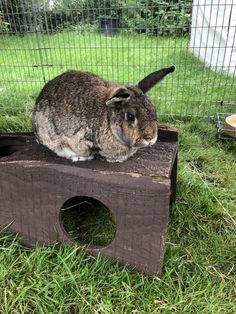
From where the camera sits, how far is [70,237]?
2549 mm

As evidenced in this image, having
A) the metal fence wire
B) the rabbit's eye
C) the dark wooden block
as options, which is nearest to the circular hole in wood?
the dark wooden block

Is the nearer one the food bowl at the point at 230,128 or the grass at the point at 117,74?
the food bowl at the point at 230,128

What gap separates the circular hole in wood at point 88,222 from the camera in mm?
2732

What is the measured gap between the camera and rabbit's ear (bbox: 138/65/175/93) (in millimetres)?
2343

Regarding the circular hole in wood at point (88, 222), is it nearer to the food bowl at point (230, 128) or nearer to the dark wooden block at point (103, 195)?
the dark wooden block at point (103, 195)

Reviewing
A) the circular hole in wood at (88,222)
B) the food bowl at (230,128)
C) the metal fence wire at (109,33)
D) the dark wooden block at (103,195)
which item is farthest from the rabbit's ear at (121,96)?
the metal fence wire at (109,33)

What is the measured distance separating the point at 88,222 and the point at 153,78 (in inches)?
47.9

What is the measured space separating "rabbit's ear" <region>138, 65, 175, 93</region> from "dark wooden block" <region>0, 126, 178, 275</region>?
0.49 metres

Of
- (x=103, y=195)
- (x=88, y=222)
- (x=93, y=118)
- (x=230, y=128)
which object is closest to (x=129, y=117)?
(x=93, y=118)

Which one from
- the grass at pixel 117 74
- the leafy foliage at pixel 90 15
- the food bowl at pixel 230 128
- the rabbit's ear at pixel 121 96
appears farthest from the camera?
the grass at pixel 117 74

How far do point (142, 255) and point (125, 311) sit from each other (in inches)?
15.1

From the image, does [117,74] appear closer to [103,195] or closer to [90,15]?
[90,15]

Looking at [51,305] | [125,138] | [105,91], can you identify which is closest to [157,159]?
[125,138]

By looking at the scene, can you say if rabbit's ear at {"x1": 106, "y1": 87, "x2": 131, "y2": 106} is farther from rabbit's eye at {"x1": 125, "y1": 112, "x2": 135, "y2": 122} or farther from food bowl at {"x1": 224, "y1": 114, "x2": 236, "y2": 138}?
food bowl at {"x1": 224, "y1": 114, "x2": 236, "y2": 138}
